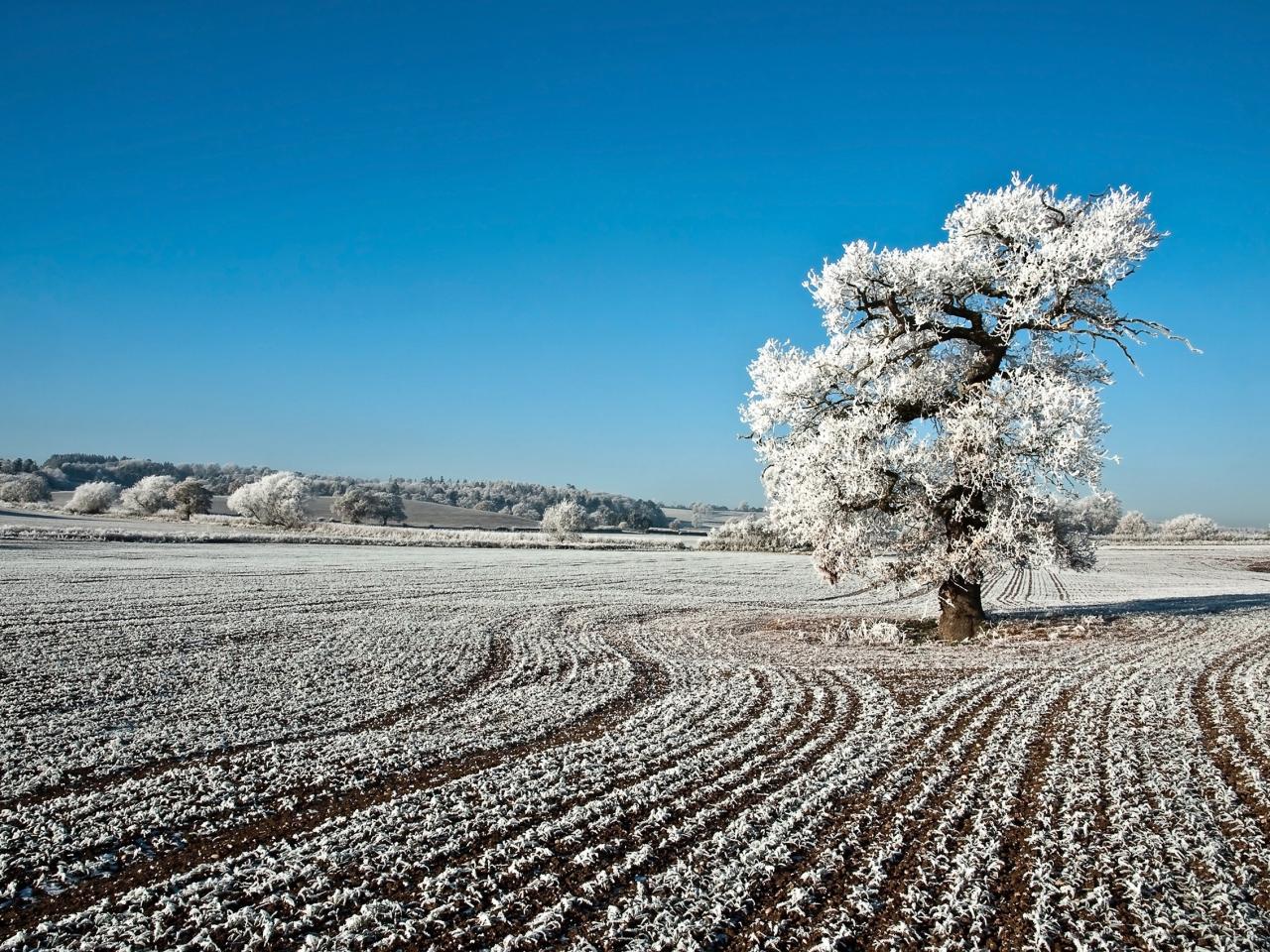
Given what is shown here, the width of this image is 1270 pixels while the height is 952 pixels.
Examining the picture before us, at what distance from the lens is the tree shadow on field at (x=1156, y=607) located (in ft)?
82.6

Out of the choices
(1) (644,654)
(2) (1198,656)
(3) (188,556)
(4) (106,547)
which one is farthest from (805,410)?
(4) (106,547)

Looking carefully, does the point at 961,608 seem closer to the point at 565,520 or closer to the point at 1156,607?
the point at 1156,607

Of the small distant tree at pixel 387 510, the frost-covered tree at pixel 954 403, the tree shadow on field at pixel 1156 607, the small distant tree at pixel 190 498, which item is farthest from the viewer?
the small distant tree at pixel 387 510

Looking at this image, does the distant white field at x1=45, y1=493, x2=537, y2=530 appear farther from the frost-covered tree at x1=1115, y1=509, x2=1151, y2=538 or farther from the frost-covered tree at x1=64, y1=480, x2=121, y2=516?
the frost-covered tree at x1=1115, y1=509, x2=1151, y2=538

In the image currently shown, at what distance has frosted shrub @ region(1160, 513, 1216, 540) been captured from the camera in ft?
398

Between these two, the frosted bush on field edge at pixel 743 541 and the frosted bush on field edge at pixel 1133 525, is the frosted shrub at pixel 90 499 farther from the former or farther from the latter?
the frosted bush on field edge at pixel 1133 525

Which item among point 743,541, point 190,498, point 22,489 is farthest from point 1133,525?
point 22,489

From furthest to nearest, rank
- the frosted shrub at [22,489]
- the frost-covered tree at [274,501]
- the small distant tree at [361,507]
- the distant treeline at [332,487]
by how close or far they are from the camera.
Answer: the distant treeline at [332,487] → the frosted shrub at [22,489] → the small distant tree at [361,507] → the frost-covered tree at [274,501]

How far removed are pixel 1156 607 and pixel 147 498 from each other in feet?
398

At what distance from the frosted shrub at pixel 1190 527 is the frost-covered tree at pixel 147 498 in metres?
152

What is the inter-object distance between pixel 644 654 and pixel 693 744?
24.2 feet

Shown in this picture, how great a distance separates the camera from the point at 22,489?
124 m

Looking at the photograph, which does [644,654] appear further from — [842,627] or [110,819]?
[110,819]

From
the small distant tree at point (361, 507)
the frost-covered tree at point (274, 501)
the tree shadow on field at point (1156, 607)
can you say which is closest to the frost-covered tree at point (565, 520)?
the small distant tree at point (361, 507)
